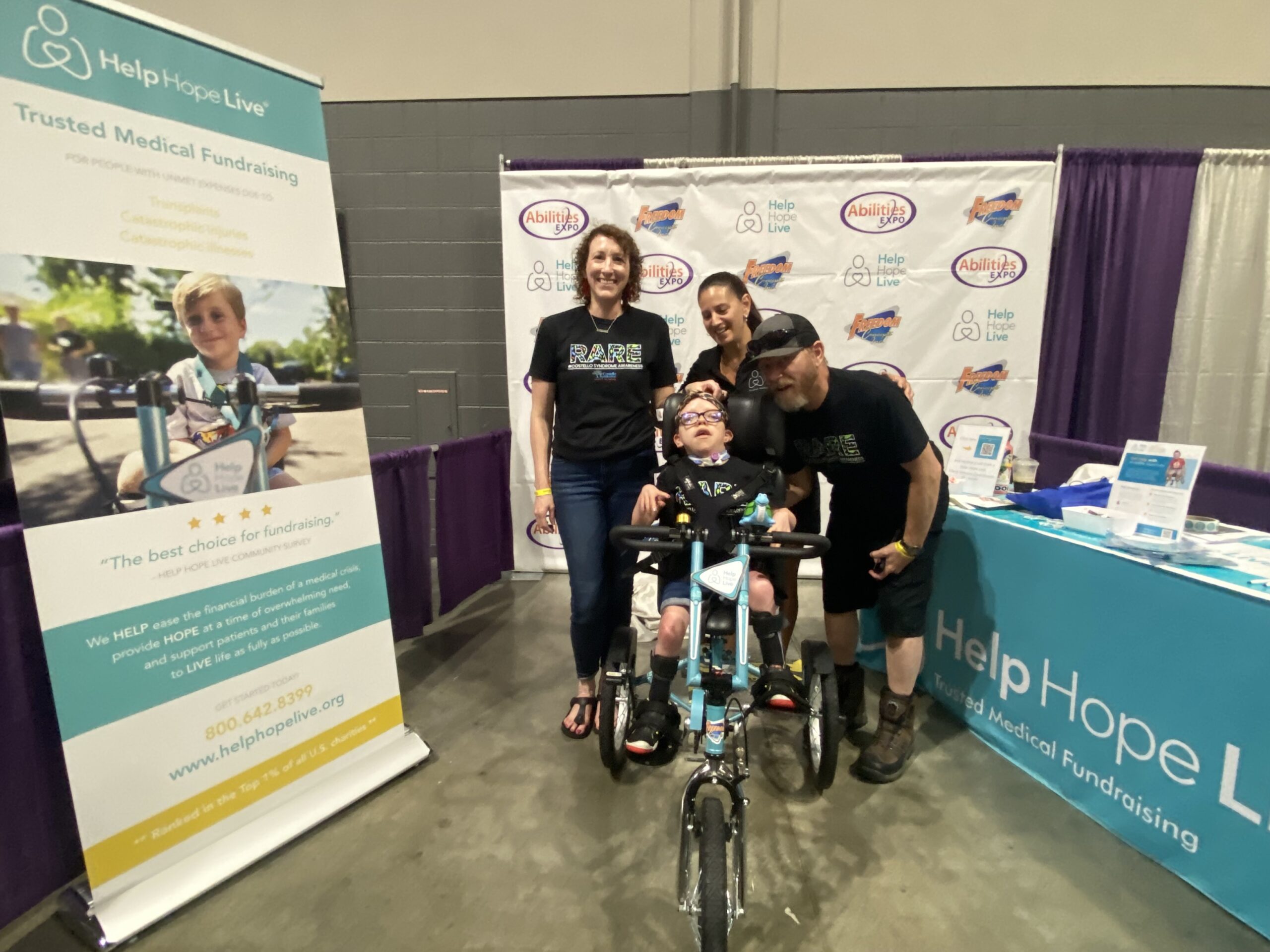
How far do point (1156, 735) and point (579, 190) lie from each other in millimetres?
3506

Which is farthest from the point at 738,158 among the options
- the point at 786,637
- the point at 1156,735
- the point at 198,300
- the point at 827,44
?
the point at 1156,735

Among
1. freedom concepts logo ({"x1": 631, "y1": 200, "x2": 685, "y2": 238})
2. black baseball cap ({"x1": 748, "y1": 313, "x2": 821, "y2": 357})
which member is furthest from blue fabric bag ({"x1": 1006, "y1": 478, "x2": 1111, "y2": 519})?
freedom concepts logo ({"x1": 631, "y1": 200, "x2": 685, "y2": 238})

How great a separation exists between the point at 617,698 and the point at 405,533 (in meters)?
1.52

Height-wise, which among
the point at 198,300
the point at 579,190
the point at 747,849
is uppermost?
the point at 579,190

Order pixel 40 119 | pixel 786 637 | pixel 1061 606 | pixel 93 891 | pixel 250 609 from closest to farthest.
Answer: pixel 40 119, pixel 93 891, pixel 250 609, pixel 1061 606, pixel 786 637

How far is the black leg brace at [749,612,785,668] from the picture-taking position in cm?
166

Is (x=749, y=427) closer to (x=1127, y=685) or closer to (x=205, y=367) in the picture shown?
(x=1127, y=685)

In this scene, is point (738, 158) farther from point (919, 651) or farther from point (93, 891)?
point (93, 891)

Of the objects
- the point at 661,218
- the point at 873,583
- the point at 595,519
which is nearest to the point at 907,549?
the point at 873,583

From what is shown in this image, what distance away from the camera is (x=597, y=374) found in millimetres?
2043

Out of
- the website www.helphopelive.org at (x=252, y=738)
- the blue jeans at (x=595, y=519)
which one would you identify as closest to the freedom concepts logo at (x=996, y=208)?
the blue jeans at (x=595, y=519)

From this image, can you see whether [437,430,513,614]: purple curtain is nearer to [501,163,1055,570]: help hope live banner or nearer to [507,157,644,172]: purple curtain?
[501,163,1055,570]: help hope live banner

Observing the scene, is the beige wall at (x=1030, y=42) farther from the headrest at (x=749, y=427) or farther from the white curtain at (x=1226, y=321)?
the headrest at (x=749, y=427)

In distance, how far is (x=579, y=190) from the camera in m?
3.59
